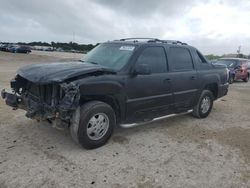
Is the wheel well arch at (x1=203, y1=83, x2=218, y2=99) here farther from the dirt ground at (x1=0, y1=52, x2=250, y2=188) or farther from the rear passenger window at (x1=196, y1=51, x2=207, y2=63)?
the dirt ground at (x1=0, y1=52, x2=250, y2=188)

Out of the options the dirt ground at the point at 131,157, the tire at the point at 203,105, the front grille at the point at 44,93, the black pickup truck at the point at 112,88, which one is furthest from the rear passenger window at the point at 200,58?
the front grille at the point at 44,93

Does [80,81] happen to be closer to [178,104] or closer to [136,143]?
→ [136,143]

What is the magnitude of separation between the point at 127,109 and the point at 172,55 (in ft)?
5.61

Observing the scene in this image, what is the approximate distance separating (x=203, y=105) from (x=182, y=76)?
1291 mm

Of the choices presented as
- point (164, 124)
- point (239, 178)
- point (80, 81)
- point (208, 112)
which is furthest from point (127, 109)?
point (208, 112)

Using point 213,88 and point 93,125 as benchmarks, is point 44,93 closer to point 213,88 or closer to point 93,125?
point 93,125

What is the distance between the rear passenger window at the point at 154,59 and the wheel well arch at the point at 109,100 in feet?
2.92

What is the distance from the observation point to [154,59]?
17.0ft

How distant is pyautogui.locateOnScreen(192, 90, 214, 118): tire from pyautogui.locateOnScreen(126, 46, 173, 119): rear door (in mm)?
1199

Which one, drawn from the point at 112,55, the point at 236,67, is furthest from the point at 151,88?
the point at 236,67

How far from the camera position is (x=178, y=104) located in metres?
5.76

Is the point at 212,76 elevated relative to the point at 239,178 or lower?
elevated

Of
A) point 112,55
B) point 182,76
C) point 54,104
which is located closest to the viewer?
point 54,104

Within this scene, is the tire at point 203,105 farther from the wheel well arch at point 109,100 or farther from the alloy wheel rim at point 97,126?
the alloy wheel rim at point 97,126
